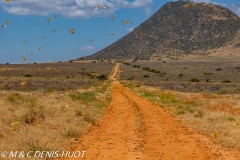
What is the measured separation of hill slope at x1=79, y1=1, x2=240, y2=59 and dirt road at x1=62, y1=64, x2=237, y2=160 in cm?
14228

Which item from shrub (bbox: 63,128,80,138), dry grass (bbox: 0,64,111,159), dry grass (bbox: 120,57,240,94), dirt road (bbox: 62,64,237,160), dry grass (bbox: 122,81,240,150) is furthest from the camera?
→ dry grass (bbox: 120,57,240,94)

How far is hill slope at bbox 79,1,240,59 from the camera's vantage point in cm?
16100

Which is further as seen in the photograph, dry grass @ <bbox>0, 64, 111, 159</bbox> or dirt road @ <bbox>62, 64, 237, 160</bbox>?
dry grass @ <bbox>0, 64, 111, 159</bbox>

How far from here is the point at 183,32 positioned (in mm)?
163750

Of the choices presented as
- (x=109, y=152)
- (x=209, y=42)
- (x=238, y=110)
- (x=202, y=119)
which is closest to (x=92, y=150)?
(x=109, y=152)

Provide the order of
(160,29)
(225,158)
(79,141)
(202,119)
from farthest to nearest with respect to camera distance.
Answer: (160,29), (202,119), (79,141), (225,158)

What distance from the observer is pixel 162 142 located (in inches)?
513

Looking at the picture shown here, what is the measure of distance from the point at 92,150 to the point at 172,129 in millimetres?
5996

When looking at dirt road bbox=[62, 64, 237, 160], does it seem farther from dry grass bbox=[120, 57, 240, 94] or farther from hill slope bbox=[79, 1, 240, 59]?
hill slope bbox=[79, 1, 240, 59]

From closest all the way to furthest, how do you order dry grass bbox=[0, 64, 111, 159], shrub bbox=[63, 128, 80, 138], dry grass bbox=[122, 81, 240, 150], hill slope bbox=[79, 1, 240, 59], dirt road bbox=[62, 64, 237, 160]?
dirt road bbox=[62, 64, 237, 160] < dry grass bbox=[0, 64, 111, 159] < shrub bbox=[63, 128, 80, 138] < dry grass bbox=[122, 81, 240, 150] < hill slope bbox=[79, 1, 240, 59]

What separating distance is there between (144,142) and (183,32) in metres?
156

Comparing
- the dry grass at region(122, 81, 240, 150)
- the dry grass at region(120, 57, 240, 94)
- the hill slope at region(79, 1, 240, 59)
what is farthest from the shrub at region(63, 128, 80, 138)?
the hill slope at region(79, 1, 240, 59)

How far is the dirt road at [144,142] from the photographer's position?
10.8 meters

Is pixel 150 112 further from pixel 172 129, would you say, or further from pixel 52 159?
pixel 52 159
